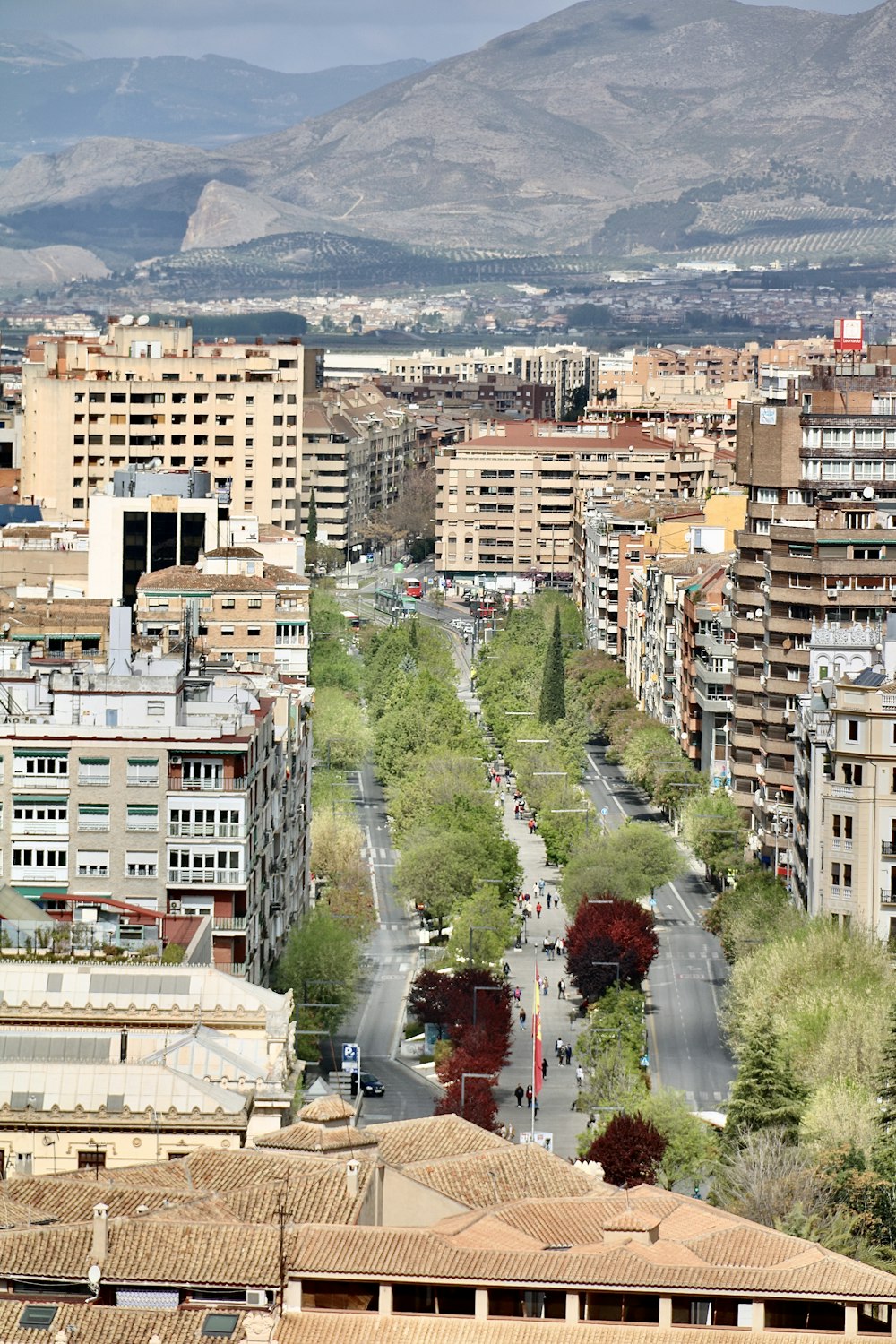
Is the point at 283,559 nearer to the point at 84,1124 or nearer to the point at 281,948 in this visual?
the point at 281,948

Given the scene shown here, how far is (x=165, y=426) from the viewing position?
163m

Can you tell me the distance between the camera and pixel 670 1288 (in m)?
33.0

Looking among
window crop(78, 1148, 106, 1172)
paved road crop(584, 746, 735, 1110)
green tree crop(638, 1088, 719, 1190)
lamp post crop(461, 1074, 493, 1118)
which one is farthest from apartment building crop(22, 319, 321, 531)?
window crop(78, 1148, 106, 1172)

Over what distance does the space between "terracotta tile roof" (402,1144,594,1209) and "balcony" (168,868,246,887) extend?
77.0 feet

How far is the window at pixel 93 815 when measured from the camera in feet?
218

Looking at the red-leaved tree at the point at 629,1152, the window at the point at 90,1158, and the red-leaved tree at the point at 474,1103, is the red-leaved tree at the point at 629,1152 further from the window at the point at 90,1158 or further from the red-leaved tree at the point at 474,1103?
the window at the point at 90,1158

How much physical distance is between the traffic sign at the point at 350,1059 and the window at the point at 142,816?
22.0 feet

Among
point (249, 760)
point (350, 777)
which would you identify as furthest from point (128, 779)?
point (350, 777)

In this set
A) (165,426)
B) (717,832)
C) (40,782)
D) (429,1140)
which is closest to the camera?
(429,1140)

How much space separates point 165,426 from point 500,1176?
408 ft

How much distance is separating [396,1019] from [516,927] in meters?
10.4

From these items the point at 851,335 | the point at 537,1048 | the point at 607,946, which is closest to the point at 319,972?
the point at 537,1048

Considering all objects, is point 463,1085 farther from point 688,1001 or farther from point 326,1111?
point 326,1111

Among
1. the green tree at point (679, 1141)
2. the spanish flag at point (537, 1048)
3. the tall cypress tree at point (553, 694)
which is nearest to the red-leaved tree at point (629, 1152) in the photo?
the green tree at point (679, 1141)
